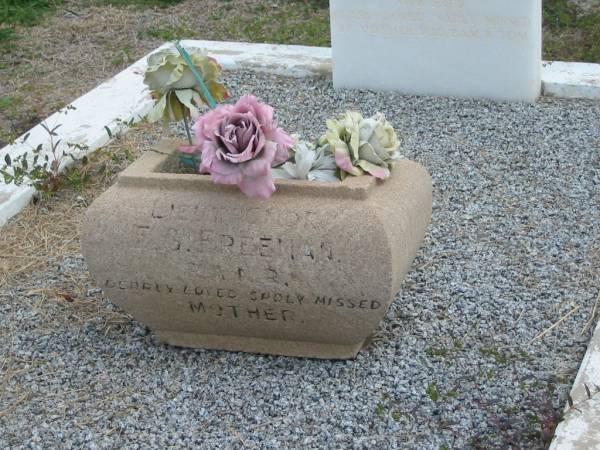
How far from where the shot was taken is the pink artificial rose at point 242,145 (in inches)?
108

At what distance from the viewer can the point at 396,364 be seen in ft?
10.0

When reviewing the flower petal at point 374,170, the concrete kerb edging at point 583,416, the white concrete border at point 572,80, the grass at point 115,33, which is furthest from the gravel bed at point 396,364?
the grass at point 115,33

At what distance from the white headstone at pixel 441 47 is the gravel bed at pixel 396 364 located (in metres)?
1.10

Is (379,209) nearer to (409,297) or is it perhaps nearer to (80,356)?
(409,297)

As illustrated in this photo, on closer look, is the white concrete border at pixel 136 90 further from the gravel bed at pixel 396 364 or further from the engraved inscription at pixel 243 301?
the engraved inscription at pixel 243 301

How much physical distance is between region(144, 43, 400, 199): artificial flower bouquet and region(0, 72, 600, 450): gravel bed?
2.07 feet

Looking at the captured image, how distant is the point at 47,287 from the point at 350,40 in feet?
8.14

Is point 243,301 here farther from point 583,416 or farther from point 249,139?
point 583,416

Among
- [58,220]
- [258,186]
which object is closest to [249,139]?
[258,186]

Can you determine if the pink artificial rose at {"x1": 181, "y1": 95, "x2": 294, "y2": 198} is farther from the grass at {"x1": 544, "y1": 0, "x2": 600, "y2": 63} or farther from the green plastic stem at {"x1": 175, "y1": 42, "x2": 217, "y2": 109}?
the grass at {"x1": 544, "y1": 0, "x2": 600, "y2": 63}

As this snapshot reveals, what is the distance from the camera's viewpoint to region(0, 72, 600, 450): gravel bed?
2.80 m

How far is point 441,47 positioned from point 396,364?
2.63 m

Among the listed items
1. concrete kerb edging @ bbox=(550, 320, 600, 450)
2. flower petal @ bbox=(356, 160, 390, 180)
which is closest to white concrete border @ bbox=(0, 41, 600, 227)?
flower petal @ bbox=(356, 160, 390, 180)

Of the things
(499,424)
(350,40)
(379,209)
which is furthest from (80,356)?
(350,40)
